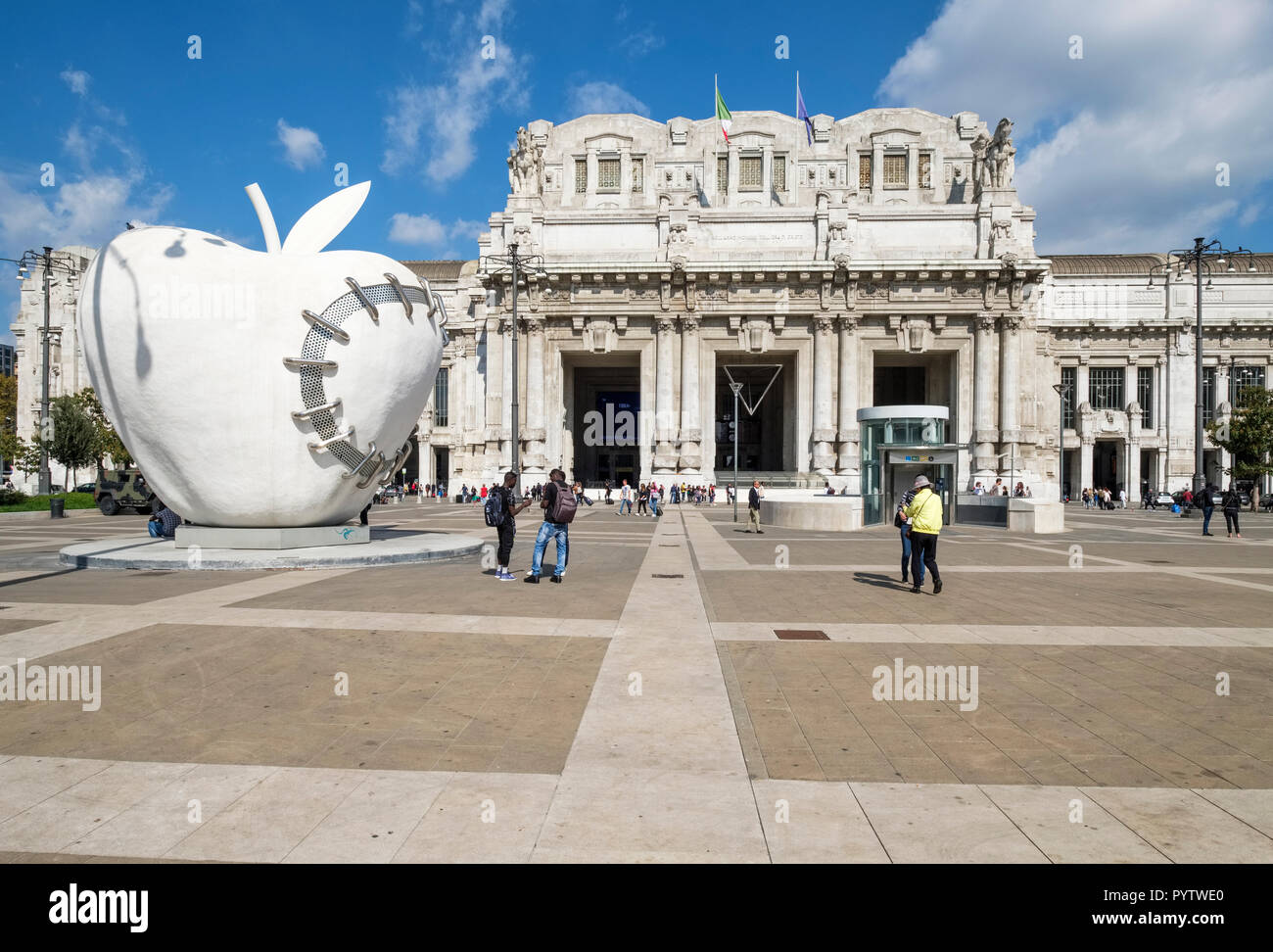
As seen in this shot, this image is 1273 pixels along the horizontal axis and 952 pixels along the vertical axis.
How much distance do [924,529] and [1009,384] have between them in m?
44.5

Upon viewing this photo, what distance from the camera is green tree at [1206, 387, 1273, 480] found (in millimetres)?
42219

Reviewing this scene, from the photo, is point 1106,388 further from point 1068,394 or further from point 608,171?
point 608,171

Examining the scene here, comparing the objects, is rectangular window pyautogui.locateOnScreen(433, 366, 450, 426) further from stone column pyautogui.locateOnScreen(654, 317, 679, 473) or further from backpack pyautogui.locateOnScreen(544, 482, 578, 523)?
backpack pyautogui.locateOnScreen(544, 482, 578, 523)

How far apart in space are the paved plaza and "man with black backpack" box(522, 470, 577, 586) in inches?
51.8

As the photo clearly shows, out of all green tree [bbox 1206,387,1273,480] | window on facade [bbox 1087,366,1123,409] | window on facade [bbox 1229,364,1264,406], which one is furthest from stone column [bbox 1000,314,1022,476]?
window on facade [bbox 1229,364,1264,406]

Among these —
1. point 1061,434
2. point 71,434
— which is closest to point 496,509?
point 71,434

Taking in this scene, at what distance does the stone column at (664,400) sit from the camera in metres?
49.2

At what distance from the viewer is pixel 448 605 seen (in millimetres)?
9523

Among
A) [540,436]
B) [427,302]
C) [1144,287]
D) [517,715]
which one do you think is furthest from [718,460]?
[517,715]

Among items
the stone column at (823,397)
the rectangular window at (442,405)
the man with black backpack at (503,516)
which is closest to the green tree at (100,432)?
the rectangular window at (442,405)

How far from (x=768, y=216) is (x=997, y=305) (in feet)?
53.7

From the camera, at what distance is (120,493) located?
33.8 metres
